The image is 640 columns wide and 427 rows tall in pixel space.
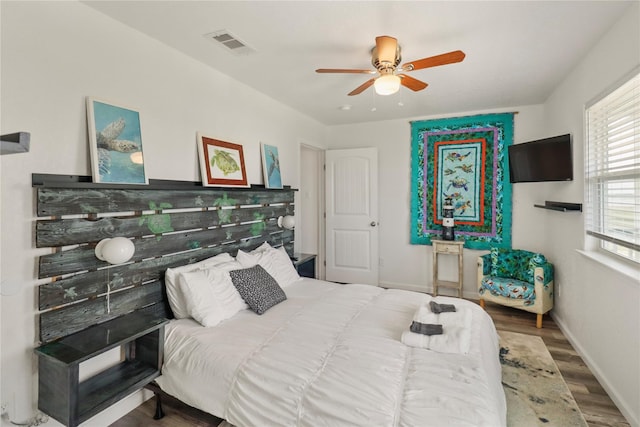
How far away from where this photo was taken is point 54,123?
69.5 inches

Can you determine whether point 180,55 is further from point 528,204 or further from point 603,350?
point 528,204

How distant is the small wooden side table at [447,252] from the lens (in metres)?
4.14

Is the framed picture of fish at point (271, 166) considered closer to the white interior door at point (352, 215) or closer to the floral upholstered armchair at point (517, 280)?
the white interior door at point (352, 215)

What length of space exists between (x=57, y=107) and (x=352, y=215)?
3734 mm

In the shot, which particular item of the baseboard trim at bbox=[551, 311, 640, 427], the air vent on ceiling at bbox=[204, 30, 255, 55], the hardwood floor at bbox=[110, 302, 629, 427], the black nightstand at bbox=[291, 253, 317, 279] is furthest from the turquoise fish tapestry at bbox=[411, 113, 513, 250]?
the air vent on ceiling at bbox=[204, 30, 255, 55]

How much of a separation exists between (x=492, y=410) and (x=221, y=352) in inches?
54.9

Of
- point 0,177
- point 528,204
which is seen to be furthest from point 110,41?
point 528,204

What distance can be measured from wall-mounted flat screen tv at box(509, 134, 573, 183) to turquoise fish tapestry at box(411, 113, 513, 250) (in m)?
0.36

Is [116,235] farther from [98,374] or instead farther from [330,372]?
[330,372]

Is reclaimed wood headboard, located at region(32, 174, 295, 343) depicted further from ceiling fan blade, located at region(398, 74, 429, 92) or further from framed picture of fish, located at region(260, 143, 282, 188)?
ceiling fan blade, located at region(398, 74, 429, 92)

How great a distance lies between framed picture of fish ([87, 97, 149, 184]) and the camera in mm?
1918

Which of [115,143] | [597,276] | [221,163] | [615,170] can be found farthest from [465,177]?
[115,143]

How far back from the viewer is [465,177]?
4.36 meters

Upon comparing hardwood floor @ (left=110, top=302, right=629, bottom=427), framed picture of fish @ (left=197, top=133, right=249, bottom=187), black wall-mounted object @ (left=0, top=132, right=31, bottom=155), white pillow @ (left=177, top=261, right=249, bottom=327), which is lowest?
hardwood floor @ (left=110, top=302, right=629, bottom=427)
